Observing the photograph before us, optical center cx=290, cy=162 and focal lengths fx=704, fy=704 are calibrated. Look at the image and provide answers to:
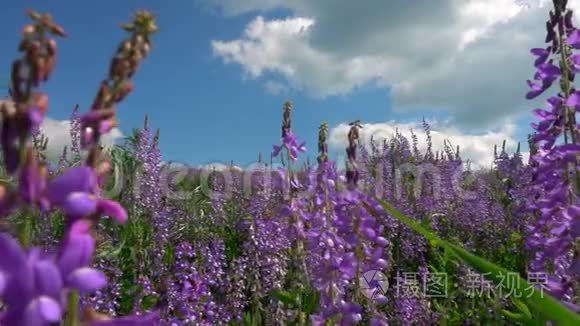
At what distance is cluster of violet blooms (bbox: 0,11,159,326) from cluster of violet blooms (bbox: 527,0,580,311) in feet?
7.30

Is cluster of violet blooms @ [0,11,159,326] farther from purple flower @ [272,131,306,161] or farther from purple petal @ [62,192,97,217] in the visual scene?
purple flower @ [272,131,306,161]

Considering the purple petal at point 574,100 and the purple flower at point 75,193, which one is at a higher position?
the purple petal at point 574,100

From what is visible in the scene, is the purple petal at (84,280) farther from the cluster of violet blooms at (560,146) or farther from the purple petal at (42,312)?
the cluster of violet blooms at (560,146)

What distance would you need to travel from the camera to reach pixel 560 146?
Result: 9.23 ft

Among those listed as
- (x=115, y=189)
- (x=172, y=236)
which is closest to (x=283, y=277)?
(x=172, y=236)

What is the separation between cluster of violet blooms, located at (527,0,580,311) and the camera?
2764 mm

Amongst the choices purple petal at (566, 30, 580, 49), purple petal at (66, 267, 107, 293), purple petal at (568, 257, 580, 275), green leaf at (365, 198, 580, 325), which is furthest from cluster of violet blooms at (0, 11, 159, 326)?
purple petal at (566, 30, 580, 49)

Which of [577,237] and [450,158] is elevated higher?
[450,158]

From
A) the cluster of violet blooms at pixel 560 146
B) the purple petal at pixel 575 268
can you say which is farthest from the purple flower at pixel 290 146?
the purple petal at pixel 575 268

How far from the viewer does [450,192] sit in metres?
8.90

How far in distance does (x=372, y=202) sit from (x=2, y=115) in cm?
272

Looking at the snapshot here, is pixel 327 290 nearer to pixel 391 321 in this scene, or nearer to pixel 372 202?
pixel 372 202

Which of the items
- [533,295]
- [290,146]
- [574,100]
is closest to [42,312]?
[533,295]

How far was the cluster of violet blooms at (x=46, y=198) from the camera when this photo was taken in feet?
2.39
